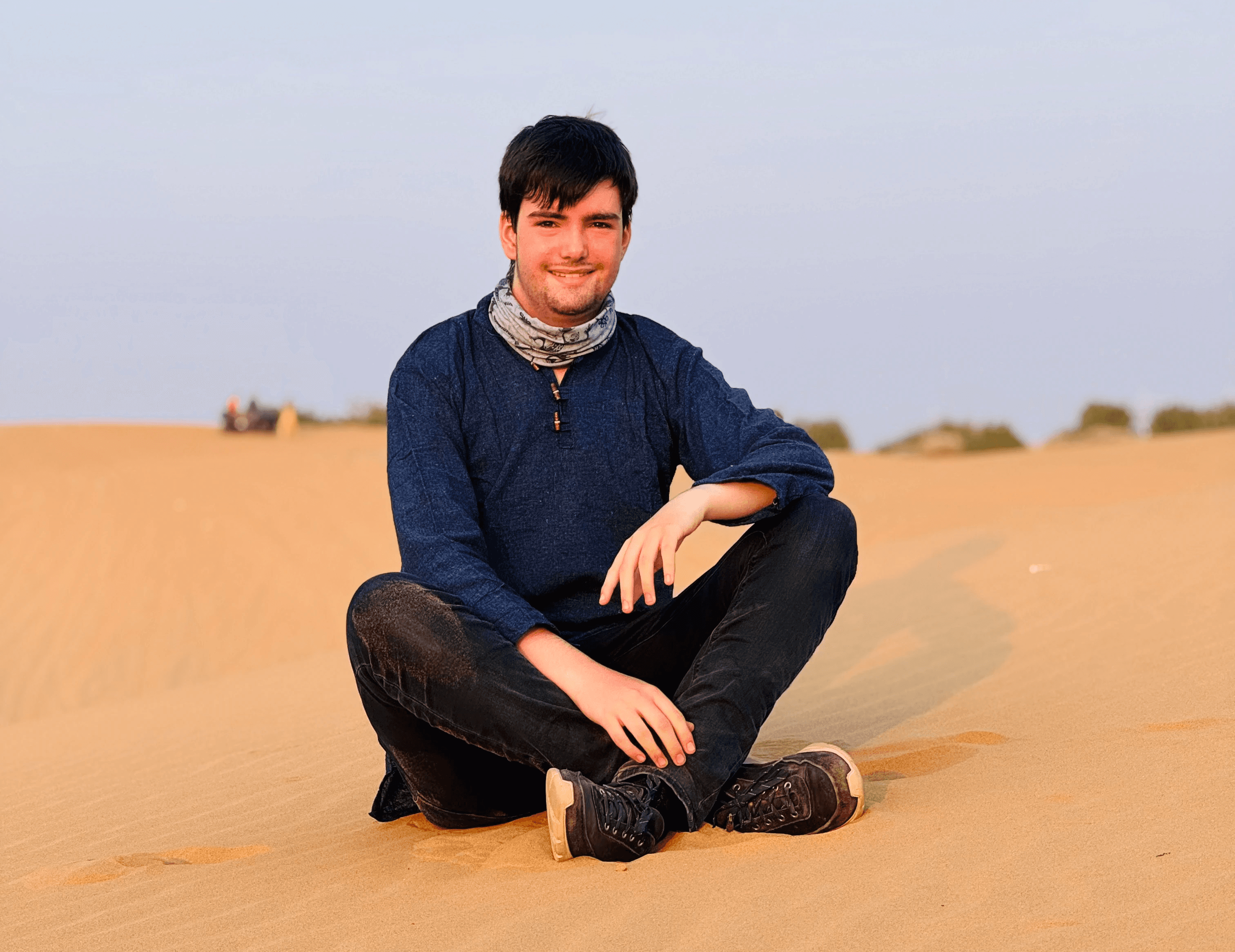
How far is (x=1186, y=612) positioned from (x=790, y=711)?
7.79ft

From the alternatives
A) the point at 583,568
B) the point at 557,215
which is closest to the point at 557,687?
the point at 583,568

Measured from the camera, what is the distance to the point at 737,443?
335 cm

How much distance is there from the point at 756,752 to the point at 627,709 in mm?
1536

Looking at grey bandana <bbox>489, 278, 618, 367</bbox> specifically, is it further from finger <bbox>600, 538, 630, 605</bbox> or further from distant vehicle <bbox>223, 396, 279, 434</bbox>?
distant vehicle <bbox>223, 396, 279, 434</bbox>

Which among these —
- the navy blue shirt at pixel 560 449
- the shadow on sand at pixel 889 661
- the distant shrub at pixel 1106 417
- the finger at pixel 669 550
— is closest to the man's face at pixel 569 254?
the navy blue shirt at pixel 560 449

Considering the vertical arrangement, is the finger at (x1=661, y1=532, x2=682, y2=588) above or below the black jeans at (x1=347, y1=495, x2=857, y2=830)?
above

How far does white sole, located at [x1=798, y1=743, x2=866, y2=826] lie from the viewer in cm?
276

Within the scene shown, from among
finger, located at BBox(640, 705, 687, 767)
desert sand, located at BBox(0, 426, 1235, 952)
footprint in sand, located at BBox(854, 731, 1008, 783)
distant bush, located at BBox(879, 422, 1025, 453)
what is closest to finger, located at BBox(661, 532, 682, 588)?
finger, located at BBox(640, 705, 687, 767)

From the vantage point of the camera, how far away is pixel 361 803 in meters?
4.02

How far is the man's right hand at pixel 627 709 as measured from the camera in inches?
105

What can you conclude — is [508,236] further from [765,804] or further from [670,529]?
[765,804]

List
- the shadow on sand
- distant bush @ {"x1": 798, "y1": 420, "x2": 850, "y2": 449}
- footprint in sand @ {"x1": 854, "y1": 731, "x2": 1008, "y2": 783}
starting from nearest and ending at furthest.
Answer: footprint in sand @ {"x1": 854, "y1": 731, "x2": 1008, "y2": 783} < the shadow on sand < distant bush @ {"x1": 798, "y1": 420, "x2": 850, "y2": 449}

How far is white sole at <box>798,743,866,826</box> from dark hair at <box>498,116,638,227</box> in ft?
4.95

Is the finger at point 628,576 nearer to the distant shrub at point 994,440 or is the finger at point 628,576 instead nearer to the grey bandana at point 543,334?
the grey bandana at point 543,334
